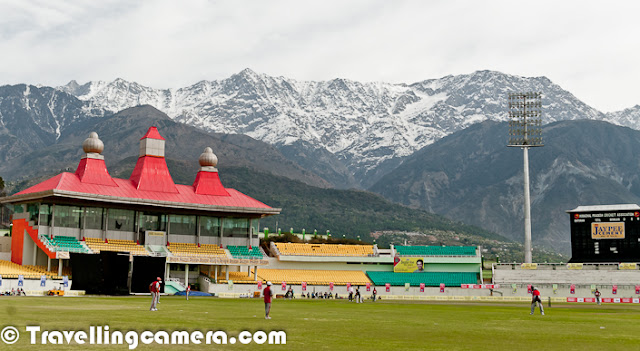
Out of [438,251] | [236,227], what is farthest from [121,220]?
[438,251]

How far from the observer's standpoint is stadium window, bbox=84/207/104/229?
297 feet

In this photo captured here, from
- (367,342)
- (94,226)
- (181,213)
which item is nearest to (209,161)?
(181,213)

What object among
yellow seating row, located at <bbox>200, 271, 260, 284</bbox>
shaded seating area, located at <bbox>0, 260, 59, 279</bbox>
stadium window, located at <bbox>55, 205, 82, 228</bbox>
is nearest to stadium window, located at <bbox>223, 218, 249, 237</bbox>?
yellow seating row, located at <bbox>200, 271, 260, 284</bbox>

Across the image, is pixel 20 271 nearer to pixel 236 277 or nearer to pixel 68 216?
pixel 68 216

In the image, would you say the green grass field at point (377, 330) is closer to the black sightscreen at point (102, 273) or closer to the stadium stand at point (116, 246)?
the black sightscreen at point (102, 273)

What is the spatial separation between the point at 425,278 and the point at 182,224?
36013mm

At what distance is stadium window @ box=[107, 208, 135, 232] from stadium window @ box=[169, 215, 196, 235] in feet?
18.3

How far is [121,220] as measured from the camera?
94.0 m

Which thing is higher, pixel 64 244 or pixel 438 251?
pixel 64 244

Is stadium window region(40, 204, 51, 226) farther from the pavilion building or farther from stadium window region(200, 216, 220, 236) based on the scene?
stadium window region(200, 216, 220, 236)

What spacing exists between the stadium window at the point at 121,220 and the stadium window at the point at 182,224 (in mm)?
5584

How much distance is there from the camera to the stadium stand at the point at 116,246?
87.1m

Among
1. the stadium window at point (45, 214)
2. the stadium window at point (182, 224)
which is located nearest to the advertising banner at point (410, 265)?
the stadium window at point (182, 224)

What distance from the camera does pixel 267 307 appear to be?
34.9 m
